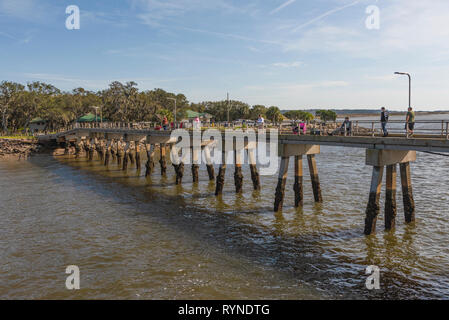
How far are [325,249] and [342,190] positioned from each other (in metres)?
12.0

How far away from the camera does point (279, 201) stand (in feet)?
65.1

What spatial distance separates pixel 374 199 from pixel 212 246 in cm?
699

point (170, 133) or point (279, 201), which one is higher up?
point (170, 133)

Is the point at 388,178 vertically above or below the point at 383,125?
below

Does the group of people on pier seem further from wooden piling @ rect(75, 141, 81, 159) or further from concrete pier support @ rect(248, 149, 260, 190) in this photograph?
wooden piling @ rect(75, 141, 81, 159)

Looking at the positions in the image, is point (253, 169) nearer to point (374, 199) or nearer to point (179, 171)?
point (179, 171)

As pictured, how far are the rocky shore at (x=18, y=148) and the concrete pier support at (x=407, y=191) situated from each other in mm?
48541

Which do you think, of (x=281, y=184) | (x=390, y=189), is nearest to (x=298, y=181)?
(x=281, y=184)

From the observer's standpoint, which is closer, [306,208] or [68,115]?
[306,208]

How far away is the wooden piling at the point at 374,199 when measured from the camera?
15.2 metres

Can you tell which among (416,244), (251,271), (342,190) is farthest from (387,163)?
(342,190)

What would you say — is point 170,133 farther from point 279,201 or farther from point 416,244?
point 416,244

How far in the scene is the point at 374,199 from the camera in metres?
15.2

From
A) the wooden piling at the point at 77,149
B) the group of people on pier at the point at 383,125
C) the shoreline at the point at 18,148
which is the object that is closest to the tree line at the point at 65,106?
the shoreline at the point at 18,148
